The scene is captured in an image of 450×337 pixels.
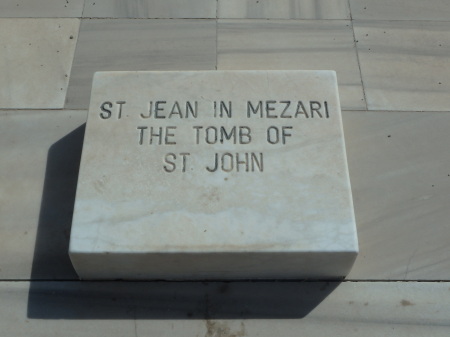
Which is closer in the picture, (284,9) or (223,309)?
(223,309)

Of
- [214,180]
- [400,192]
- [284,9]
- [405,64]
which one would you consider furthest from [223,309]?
[284,9]

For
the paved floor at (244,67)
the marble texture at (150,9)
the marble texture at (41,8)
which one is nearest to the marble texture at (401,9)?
the paved floor at (244,67)

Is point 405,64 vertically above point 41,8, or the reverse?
point 41,8

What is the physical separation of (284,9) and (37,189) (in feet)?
8.50

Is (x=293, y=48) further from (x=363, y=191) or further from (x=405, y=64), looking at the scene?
(x=363, y=191)

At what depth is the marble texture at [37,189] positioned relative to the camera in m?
Result: 3.66

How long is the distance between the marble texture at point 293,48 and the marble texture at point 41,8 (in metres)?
1.31

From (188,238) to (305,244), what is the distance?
2.24 ft

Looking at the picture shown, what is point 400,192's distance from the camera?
3.93 meters

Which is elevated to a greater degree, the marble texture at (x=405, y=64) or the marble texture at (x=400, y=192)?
the marble texture at (x=405, y=64)

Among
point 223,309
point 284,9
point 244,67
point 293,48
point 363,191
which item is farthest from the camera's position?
point 284,9

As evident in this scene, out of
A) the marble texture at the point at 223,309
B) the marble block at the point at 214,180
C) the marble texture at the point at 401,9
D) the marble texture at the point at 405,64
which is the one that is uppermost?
the marble texture at the point at 401,9

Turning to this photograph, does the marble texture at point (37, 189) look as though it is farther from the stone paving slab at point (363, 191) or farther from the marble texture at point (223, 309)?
the marble texture at point (223, 309)

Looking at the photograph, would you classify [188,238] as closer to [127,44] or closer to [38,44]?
[127,44]
